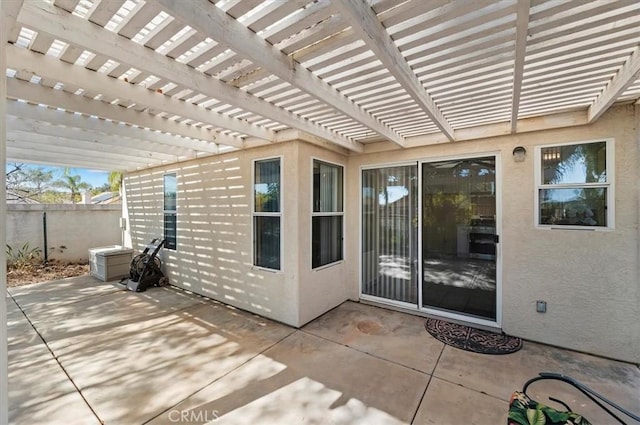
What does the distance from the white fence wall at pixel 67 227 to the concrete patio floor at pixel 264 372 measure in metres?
4.62

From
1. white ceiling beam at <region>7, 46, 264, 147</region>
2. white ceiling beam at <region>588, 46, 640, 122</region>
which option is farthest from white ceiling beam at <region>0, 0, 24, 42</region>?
white ceiling beam at <region>588, 46, 640, 122</region>

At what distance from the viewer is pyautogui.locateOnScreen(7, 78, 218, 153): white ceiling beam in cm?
238

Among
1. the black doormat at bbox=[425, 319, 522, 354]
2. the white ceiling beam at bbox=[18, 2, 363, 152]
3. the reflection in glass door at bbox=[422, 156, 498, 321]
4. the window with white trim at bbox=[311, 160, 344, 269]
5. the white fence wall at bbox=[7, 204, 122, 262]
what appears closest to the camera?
the white ceiling beam at bbox=[18, 2, 363, 152]

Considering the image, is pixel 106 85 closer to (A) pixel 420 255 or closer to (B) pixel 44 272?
(A) pixel 420 255

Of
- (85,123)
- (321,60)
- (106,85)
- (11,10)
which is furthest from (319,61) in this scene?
(85,123)

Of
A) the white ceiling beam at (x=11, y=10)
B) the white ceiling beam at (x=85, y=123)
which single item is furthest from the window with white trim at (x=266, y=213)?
the white ceiling beam at (x=11, y=10)

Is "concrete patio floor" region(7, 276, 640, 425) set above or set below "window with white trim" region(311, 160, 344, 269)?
below

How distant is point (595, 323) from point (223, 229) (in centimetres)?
511

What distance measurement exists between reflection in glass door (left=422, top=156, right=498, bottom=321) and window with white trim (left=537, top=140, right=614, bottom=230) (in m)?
0.55

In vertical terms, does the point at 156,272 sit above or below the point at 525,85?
below

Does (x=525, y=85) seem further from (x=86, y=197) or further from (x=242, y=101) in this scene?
(x=86, y=197)

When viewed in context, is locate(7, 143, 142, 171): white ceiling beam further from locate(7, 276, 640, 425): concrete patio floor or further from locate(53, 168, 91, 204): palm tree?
locate(53, 168, 91, 204): palm tree

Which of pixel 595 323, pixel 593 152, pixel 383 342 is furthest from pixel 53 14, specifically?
pixel 595 323

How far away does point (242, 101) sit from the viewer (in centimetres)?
250
